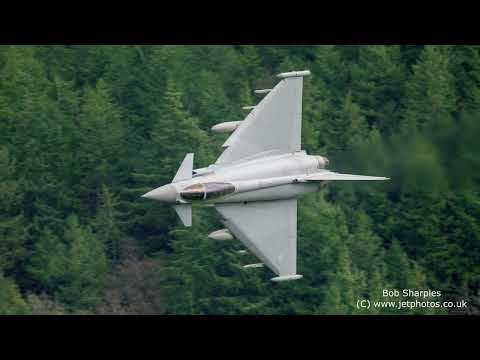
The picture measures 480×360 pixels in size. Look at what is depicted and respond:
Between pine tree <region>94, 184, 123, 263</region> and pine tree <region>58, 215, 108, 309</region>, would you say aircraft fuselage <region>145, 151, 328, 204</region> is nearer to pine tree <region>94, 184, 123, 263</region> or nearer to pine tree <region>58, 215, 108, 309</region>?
pine tree <region>58, 215, 108, 309</region>

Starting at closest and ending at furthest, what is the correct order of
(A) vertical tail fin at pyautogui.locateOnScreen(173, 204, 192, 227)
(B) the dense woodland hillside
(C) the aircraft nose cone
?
1. (C) the aircraft nose cone
2. (A) vertical tail fin at pyautogui.locateOnScreen(173, 204, 192, 227)
3. (B) the dense woodland hillside

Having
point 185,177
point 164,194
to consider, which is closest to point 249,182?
point 185,177

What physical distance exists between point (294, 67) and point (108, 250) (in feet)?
70.3

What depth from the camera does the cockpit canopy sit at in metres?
41.5

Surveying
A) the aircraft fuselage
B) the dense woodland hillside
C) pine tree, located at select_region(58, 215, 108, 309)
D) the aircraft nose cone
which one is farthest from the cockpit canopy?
pine tree, located at select_region(58, 215, 108, 309)

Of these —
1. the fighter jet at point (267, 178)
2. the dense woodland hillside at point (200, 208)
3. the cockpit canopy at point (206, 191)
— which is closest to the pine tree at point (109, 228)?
the dense woodland hillside at point (200, 208)

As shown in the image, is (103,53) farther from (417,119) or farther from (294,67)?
(417,119)

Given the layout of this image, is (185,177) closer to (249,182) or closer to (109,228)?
(249,182)

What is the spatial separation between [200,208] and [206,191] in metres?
19.7

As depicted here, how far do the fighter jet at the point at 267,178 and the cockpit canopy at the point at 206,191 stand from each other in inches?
1.3

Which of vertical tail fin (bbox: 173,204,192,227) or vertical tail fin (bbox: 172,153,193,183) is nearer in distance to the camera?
vertical tail fin (bbox: 172,153,193,183)

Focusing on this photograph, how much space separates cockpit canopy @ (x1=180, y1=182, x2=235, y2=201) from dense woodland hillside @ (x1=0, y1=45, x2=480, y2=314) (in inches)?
488

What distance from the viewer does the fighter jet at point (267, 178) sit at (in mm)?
43469

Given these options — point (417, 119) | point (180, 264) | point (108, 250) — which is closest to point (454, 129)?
point (417, 119)
